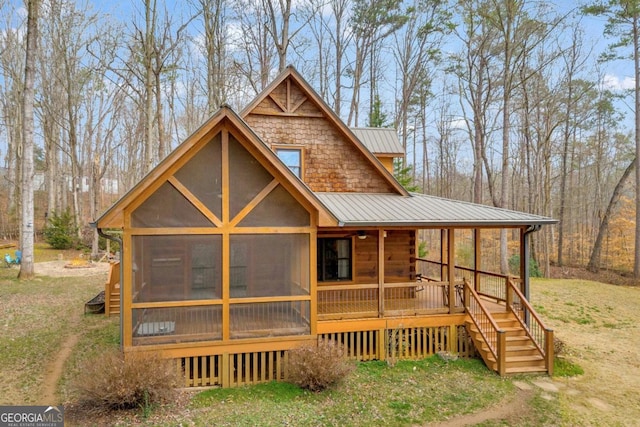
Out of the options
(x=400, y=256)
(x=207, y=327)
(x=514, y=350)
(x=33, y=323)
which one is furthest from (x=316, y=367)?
(x=33, y=323)

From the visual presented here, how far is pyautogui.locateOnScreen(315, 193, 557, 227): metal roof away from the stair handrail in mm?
1751

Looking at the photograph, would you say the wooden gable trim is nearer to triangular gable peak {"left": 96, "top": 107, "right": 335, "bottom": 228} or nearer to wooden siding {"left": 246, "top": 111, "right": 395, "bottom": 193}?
triangular gable peak {"left": 96, "top": 107, "right": 335, "bottom": 228}

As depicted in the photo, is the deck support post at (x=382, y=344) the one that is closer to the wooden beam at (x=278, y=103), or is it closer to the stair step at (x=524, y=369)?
the stair step at (x=524, y=369)

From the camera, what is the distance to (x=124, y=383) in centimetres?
599

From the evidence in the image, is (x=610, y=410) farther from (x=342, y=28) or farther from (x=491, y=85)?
(x=342, y=28)

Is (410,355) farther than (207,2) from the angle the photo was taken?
No

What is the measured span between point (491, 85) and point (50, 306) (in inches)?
960

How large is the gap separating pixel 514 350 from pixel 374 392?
3.65 metres

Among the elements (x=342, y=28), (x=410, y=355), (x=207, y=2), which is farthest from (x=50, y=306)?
(x=342, y=28)

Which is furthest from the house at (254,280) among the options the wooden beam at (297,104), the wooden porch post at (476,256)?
the wooden beam at (297,104)

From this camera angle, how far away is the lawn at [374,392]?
6.32 metres

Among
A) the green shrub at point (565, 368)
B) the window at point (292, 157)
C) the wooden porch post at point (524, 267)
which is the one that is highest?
the window at point (292, 157)

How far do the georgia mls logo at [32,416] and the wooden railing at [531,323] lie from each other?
937cm

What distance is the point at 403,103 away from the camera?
26.2 m
